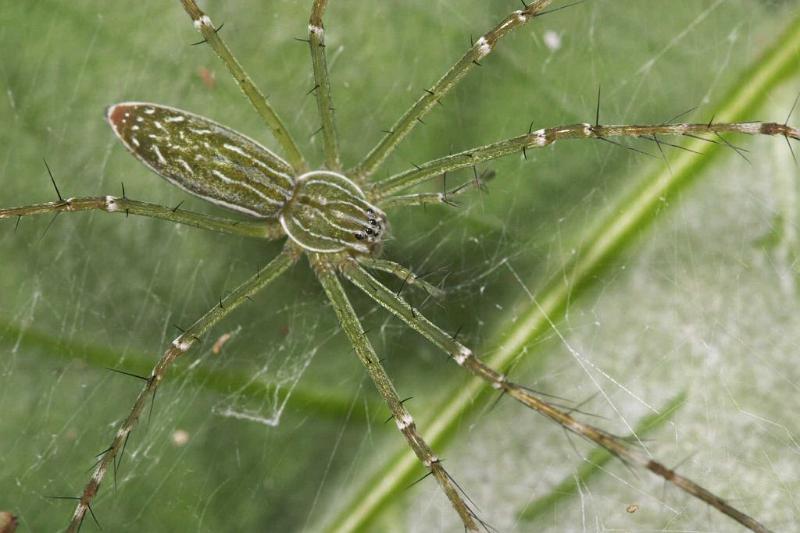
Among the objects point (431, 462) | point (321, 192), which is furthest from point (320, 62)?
point (431, 462)

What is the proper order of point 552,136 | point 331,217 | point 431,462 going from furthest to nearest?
point 331,217 → point 552,136 → point 431,462

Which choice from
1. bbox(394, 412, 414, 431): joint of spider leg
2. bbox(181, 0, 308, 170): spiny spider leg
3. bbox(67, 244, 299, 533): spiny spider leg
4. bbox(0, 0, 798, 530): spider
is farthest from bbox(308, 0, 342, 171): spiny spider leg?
bbox(394, 412, 414, 431): joint of spider leg

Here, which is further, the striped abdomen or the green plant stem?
the green plant stem

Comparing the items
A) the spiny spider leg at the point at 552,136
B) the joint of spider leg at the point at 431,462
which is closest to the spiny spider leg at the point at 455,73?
the spiny spider leg at the point at 552,136

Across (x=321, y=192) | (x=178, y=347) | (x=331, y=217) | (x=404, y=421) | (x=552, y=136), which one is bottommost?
(x=404, y=421)

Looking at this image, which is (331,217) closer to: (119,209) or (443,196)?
(443,196)

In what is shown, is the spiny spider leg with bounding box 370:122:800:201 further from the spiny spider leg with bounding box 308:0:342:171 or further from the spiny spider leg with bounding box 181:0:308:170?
→ the spiny spider leg with bounding box 181:0:308:170

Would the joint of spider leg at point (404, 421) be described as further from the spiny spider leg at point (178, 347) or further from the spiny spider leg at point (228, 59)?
the spiny spider leg at point (228, 59)
